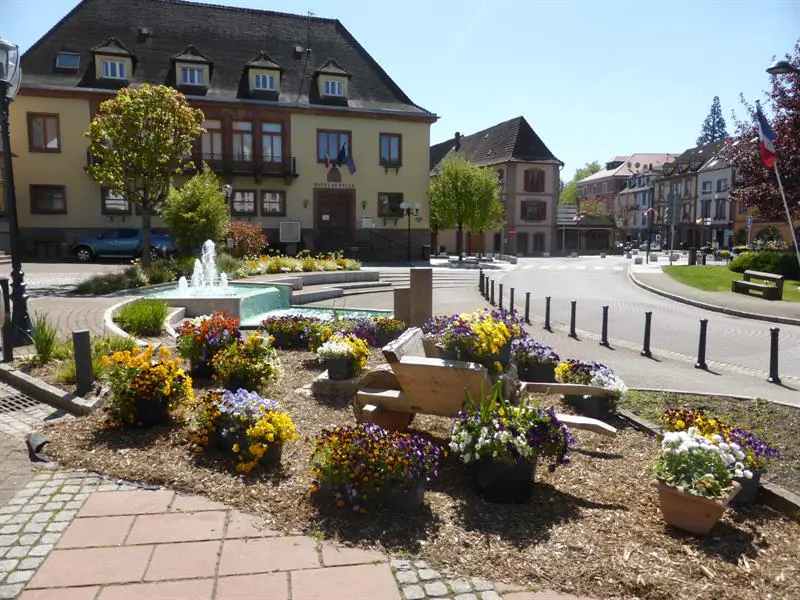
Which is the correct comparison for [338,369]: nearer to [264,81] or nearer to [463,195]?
[264,81]

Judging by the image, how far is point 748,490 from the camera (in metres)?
4.91

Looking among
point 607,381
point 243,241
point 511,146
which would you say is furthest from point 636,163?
point 607,381

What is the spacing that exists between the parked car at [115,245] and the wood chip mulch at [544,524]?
27.1m

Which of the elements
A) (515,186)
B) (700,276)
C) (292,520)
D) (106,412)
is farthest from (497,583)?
(515,186)

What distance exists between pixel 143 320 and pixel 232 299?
3485 millimetres

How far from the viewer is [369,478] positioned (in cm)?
442

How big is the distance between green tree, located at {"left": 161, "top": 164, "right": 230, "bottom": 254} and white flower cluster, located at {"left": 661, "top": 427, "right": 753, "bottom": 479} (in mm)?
20540

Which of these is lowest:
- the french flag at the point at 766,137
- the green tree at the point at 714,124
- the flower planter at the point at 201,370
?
the flower planter at the point at 201,370

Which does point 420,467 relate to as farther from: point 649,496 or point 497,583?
point 649,496

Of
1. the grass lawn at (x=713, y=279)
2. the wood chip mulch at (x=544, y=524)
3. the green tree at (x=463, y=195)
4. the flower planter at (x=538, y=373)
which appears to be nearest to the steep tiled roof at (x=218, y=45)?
the green tree at (x=463, y=195)

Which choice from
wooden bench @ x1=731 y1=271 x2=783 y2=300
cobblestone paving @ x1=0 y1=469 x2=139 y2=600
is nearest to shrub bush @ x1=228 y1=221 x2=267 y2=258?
wooden bench @ x1=731 y1=271 x2=783 y2=300

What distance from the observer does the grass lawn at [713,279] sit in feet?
80.4

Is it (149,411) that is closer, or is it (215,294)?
(149,411)

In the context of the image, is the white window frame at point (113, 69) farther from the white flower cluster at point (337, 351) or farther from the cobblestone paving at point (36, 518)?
the cobblestone paving at point (36, 518)
